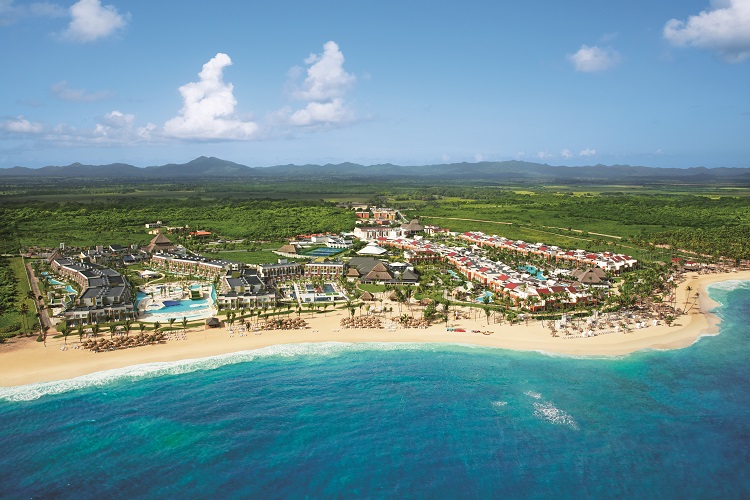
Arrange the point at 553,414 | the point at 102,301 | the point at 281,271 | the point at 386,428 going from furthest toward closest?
the point at 281,271
the point at 102,301
the point at 553,414
the point at 386,428

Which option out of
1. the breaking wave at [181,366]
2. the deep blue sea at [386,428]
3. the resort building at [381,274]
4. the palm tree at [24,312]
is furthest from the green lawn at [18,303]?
the resort building at [381,274]

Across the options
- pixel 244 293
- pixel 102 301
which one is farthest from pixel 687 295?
pixel 102 301

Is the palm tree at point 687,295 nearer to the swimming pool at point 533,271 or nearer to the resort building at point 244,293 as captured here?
the swimming pool at point 533,271

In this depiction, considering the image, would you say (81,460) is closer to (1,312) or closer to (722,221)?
(1,312)

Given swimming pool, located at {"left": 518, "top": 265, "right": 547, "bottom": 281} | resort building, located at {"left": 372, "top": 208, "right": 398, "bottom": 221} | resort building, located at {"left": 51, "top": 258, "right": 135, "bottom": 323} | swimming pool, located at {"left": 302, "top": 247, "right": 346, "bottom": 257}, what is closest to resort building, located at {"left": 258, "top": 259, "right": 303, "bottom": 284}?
swimming pool, located at {"left": 302, "top": 247, "right": 346, "bottom": 257}

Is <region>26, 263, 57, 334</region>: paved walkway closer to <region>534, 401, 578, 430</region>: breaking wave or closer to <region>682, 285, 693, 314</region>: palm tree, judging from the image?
<region>534, 401, 578, 430</region>: breaking wave

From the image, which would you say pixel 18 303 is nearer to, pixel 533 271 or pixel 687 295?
pixel 533 271
